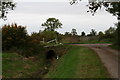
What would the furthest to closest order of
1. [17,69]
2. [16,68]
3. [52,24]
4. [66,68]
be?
[52,24] < [16,68] < [17,69] < [66,68]

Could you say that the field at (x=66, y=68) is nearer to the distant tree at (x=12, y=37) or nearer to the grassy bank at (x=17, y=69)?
the grassy bank at (x=17, y=69)

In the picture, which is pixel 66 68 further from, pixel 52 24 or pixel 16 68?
pixel 52 24

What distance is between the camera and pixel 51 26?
102250mm

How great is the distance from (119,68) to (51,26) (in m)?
87.2

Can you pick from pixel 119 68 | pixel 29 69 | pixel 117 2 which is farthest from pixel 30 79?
pixel 117 2

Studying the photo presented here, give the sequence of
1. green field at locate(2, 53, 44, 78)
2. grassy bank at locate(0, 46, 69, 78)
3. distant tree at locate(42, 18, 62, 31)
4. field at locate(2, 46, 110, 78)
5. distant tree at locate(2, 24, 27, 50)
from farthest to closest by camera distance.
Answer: distant tree at locate(42, 18, 62, 31), distant tree at locate(2, 24, 27, 50), grassy bank at locate(0, 46, 69, 78), green field at locate(2, 53, 44, 78), field at locate(2, 46, 110, 78)

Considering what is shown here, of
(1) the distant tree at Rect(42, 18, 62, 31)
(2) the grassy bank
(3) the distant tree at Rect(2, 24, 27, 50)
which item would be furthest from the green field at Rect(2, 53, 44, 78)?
(1) the distant tree at Rect(42, 18, 62, 31)

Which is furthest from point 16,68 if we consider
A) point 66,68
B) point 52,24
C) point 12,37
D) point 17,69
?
point 52,24

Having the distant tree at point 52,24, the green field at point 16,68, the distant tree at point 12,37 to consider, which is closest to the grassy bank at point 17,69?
the green field at point 16,68

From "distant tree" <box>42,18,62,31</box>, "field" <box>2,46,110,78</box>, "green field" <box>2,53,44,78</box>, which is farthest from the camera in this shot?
"distant tree" <box>42,18,62,31</box>

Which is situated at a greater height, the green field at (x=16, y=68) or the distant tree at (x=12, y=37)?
the distant tree at (x=12, y=37)

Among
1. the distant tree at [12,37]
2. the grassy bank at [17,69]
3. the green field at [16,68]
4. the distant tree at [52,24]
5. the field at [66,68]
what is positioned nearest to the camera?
the field at [66,68]

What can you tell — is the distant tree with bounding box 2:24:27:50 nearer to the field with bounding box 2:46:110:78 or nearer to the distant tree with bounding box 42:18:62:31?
the field with bounding box 2:46:110:78

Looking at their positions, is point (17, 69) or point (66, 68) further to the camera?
point (17, 69)
